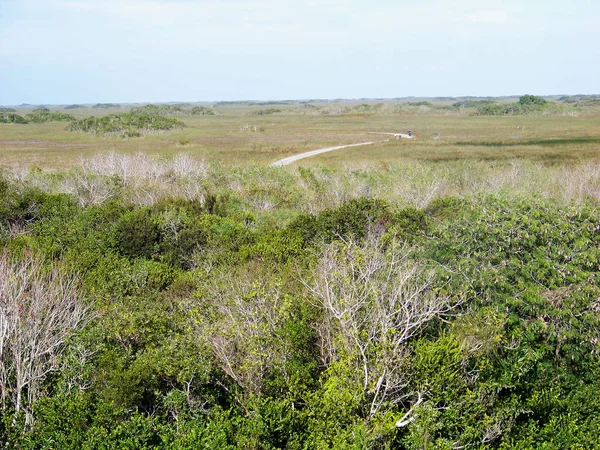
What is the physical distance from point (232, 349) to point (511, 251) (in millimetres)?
9646

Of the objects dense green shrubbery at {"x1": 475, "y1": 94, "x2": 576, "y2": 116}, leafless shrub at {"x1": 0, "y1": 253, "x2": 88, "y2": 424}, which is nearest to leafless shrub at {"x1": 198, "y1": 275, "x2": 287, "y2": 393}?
leafless shrub at {"x1": 0, "y1": 253, "x2": 88, "y2": 424}

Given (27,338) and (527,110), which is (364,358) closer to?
(27,338)

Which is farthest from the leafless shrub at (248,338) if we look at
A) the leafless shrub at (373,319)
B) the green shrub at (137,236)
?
the green shrub at (137,236)

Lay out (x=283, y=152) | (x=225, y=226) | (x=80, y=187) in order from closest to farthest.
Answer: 1. (x=225, y=226)
2. (x=80, y=187)
3. (x=283, y=152)

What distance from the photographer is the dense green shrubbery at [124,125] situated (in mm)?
112625

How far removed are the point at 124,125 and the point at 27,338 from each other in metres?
109

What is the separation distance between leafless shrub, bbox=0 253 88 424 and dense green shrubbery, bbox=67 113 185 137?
325 ft

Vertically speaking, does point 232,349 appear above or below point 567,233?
below

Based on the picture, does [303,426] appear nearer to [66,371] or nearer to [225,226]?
[66,371]

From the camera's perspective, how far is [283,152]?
7662cm

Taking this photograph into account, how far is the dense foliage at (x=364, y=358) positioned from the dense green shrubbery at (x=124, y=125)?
10026cm

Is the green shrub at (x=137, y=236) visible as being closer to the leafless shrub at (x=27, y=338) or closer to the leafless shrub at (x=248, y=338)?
the leafless shrub at (x=27, y=338)

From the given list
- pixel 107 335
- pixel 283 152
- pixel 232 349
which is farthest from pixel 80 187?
pixel 283 152

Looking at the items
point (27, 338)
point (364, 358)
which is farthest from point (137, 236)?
point (364, 358)
